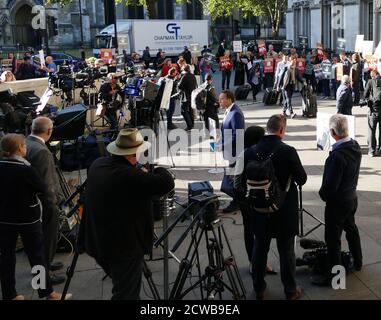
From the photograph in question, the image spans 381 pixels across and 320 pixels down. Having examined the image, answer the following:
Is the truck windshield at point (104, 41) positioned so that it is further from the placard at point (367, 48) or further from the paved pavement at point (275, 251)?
the paved pavement at point (275, 251)

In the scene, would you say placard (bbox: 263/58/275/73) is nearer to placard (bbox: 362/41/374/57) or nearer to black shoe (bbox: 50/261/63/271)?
placard (bbox: 362/41/374/57)

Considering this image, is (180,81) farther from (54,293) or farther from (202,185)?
(54,293)

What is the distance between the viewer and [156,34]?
36938 mm

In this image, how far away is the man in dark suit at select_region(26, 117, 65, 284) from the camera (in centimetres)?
579

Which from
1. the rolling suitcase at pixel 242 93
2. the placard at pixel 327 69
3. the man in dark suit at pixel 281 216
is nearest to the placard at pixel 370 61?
the placard at pixel 327 69

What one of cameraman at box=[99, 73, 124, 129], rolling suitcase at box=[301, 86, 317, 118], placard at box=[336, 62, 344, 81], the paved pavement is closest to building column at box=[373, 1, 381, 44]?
placard at box=[336, 62, 344, 81]

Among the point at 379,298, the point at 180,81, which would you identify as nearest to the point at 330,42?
the point at 180,81

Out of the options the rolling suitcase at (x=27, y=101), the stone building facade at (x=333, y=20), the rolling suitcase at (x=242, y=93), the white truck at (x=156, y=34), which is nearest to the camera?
the rolling suitcase at (x=27, y=101)

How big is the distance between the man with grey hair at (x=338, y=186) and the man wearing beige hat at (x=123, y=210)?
6.30 ft

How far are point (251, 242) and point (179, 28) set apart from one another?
109 feet

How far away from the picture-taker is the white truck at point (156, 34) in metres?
36.5

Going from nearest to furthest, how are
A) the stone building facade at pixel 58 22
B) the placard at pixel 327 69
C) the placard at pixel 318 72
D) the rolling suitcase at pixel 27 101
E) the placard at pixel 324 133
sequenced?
1. the placard at pixel 324 133
2. the rolling suitcase at pixel 27 101
3. the placard at pixel 327 69
4. the placard at pixel 318 72
5. the stone building facade at pixel 58 22

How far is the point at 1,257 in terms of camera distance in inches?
219

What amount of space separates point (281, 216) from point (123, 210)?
5.56 feet
